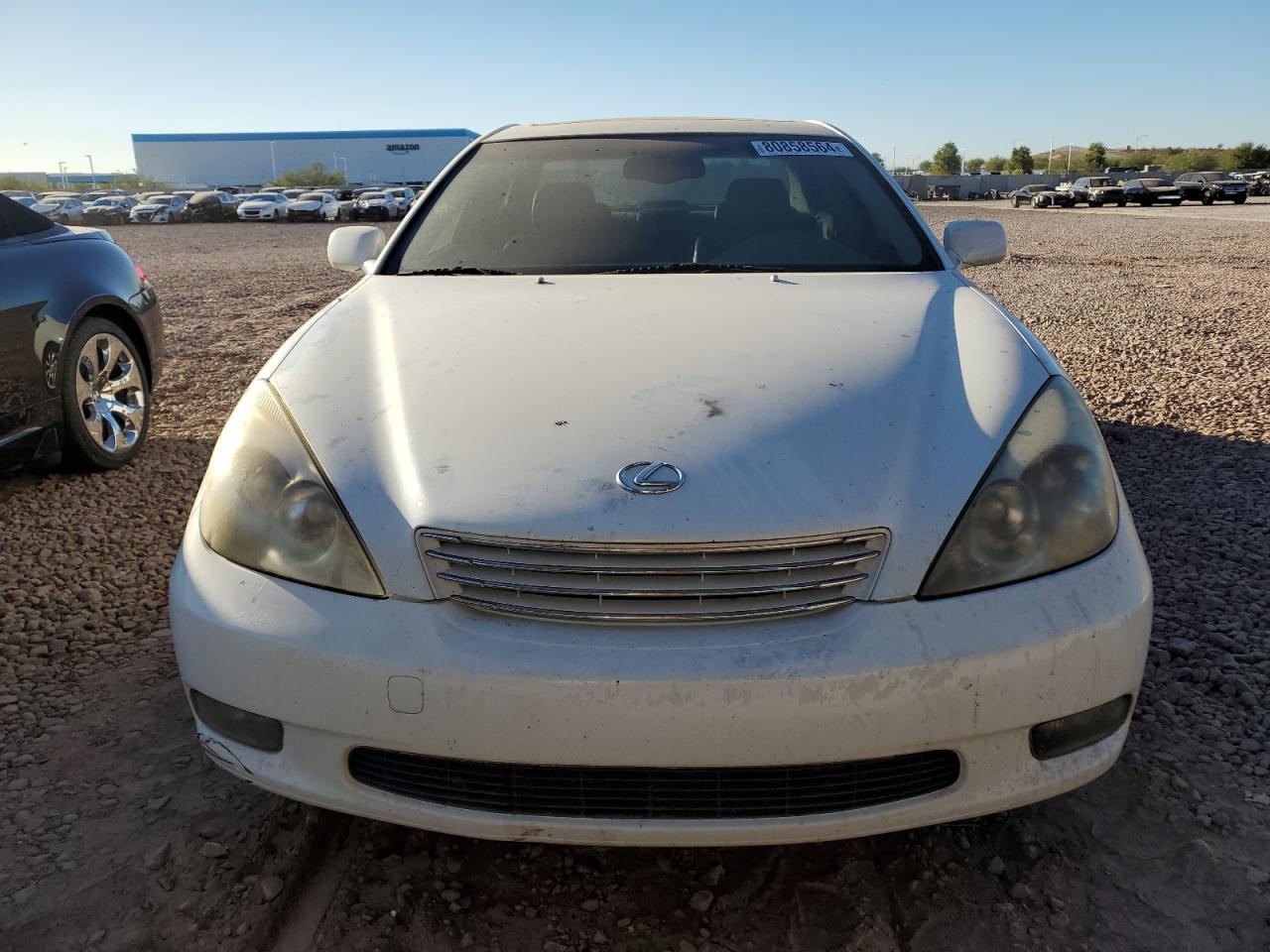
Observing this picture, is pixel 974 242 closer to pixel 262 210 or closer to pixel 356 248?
pixel 356 248

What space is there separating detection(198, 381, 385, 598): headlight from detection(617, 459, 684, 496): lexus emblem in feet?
1.51

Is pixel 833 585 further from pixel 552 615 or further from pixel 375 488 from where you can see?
pixel 375 488

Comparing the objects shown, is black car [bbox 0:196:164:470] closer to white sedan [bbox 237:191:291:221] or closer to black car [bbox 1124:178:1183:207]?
white sedan [bbox 237:191:291:221]

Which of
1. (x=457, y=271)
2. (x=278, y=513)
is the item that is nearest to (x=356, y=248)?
(x=457, y=271)

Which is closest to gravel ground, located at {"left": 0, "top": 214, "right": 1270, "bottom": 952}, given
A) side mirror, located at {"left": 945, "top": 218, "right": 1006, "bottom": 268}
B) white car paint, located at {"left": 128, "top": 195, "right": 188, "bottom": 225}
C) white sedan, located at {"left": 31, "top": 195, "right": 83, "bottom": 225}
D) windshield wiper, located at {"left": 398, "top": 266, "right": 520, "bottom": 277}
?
side mirror, located at {"left": 945, "top": 218, "right": 1006, "bottom": 268}

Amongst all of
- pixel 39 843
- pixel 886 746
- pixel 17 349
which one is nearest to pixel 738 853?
pixel 886 746

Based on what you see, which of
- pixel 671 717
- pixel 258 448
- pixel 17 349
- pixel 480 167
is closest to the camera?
pixel 671 717

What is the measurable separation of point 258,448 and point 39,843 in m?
0.96

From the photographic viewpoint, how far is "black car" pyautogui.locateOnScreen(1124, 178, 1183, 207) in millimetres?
39406

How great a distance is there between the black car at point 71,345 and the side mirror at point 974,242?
3528 millimetres

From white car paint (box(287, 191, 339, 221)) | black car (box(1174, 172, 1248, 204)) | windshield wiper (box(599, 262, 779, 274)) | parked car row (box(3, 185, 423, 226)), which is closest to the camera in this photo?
windshield wiper (box(599, 262, 779, 274))

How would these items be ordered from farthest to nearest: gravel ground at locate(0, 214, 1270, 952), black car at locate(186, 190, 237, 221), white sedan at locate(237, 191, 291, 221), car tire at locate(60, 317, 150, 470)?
black car at locate(186, 190, 237, 221)
white sedan at locate(237, 191, 291, 221)
car tire at locate(60, 317, 150, 470)
gravel ground at locate(0, 214, 1270, 952)

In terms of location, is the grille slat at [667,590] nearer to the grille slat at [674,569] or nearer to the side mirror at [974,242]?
the grille slat at [674,569]

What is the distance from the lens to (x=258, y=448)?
1943mm
